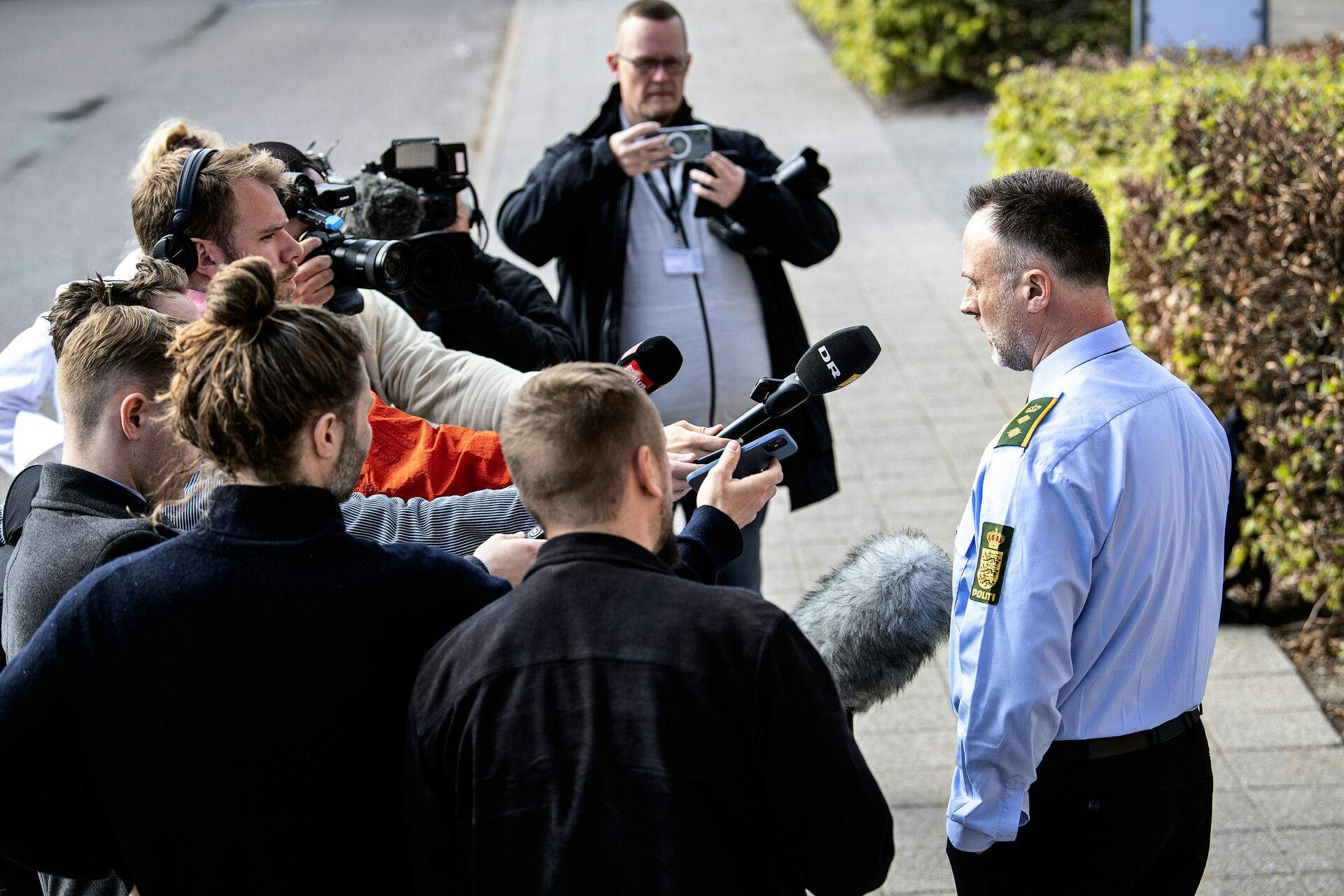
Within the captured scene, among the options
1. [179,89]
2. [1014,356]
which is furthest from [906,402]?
[179,89]

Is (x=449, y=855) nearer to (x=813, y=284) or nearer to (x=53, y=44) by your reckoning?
(x=813, y=284)

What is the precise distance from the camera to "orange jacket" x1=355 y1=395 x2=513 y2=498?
2578mm

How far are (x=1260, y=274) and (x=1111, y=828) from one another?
2.98m

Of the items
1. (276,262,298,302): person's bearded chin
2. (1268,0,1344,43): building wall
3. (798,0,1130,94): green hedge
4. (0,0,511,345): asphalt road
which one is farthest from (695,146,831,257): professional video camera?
(1268,0,1344,43): building wall

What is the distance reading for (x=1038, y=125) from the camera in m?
7.32

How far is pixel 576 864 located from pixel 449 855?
0.73ft

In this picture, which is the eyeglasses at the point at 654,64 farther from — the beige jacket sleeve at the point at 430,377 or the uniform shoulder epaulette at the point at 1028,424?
the uniform shoulder epaulette at the point at 1028,424

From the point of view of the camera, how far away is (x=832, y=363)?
2.46 m

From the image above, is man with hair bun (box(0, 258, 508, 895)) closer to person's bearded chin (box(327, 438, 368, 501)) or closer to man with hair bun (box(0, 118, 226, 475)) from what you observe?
person's bearded chin (box(327, 438, 368, 501))

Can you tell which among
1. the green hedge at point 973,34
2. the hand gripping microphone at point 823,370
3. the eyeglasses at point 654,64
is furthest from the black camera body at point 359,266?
the green hedge at point 973,34

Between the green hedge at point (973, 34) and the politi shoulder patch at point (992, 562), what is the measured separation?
393 inches

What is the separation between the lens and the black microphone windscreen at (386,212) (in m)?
3.33

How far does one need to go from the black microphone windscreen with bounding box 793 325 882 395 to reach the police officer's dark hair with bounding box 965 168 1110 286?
338mm

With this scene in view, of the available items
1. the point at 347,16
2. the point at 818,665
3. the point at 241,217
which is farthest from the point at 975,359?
the point at 347,16
